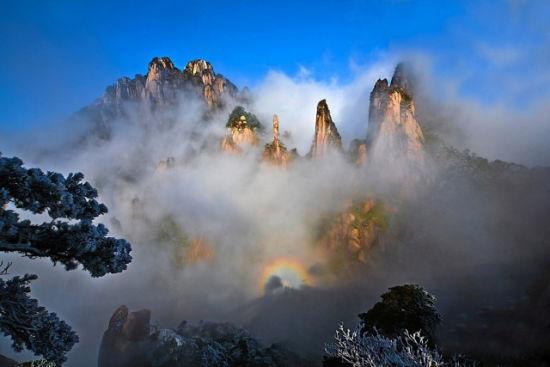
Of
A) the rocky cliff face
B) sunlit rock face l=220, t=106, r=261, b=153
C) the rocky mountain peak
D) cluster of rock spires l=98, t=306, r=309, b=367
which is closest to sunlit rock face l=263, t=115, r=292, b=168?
sunlit rock face l=220, t=106, r=261, b=153

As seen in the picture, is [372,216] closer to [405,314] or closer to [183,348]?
[183,348]

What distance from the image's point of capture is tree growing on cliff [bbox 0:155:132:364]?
11.8m

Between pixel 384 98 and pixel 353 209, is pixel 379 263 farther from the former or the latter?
pixel 384 98

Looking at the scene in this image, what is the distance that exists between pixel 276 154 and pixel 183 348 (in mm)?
121833

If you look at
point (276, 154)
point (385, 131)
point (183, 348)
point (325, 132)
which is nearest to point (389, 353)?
point (183, 348)

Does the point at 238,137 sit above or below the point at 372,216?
above

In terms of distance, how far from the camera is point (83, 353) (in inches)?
5866

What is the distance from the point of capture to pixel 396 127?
144 m

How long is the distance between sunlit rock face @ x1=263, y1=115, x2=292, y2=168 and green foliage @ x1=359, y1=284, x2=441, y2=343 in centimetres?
13590

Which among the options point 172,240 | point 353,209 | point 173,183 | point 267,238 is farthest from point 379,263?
point 173,183

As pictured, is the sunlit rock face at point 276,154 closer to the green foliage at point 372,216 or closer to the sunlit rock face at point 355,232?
the sunlit rock face at point 355,232

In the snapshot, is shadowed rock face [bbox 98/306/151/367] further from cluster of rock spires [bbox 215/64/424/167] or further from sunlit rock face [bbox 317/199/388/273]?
cluster of rock spires [bbox 215/64/424/167]

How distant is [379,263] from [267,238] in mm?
58917

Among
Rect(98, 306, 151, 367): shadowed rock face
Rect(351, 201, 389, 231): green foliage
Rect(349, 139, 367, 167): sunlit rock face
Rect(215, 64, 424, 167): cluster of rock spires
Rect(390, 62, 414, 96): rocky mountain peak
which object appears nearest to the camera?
Rect(98, 306, 151, 367): shadowed rock face
